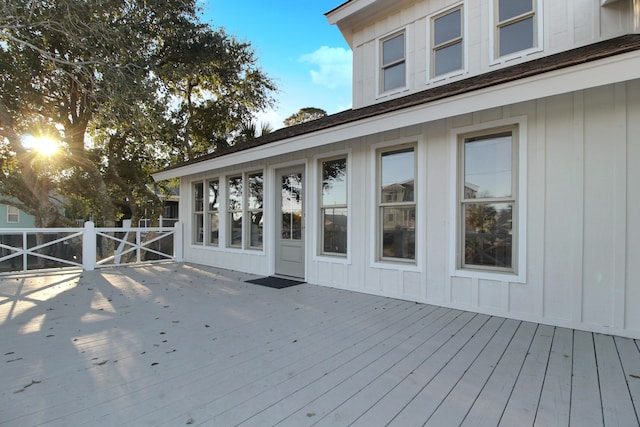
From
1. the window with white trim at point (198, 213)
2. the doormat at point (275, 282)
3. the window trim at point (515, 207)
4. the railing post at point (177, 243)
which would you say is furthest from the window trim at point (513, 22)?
the railing post at point (177, 243)

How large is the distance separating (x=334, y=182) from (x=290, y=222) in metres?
1.31

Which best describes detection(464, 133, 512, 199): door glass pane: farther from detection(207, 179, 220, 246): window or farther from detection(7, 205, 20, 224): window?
detection(7, 205, 20, 224): window

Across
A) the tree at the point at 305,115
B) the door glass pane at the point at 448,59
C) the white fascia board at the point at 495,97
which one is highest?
the tree at the point at 305,115

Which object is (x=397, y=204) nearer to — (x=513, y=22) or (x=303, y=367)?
(x=303, y=367)

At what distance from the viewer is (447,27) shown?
5.07 meters

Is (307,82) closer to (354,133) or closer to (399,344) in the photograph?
(354,133)

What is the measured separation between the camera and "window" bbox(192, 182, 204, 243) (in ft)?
27.3

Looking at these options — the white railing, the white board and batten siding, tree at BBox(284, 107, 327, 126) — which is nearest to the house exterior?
the white board and batten siding

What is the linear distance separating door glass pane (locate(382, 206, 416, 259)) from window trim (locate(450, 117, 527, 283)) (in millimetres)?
612

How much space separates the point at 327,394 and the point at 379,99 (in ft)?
17.0

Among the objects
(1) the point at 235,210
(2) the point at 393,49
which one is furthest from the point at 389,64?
(1) the point at 235,210

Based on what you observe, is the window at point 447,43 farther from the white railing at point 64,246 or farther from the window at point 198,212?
the white railing at point 64,246

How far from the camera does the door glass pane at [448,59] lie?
16.3 feet

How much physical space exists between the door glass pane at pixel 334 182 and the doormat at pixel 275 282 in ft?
5.12
